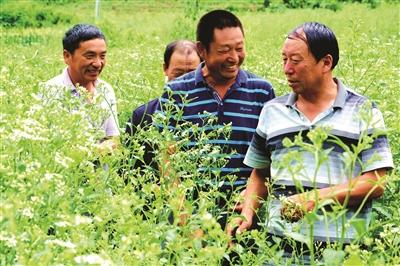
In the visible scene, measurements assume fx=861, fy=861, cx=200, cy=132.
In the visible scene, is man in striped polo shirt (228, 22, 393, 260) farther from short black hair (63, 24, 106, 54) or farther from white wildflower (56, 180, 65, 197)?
short black hair (63, 24, 106, 54)

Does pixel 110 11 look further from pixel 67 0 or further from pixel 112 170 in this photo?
pixel 112 170

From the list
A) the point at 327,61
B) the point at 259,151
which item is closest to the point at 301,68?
the point at 327,61

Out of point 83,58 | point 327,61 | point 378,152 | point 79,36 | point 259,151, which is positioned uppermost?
point 327,61

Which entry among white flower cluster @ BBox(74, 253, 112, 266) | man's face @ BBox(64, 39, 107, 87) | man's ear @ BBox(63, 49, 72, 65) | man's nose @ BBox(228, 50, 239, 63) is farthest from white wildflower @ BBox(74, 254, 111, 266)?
man's ear @ BBox(63, 49, 72, 65)

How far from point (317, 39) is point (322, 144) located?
19.7 inches

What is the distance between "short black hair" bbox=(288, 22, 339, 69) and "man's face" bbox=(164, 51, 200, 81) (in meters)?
1.52

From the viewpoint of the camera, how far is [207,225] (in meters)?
2.46

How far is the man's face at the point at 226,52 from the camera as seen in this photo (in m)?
4.27

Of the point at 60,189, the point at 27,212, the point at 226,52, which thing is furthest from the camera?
the point at 226,52

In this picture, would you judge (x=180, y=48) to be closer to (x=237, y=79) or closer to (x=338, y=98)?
(x=237, y=79)

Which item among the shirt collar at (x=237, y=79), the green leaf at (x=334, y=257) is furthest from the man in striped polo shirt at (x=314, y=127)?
the green leaf at (x=334, y=257)

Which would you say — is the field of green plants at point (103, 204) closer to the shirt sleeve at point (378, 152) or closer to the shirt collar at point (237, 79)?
the shirt sleeve at point (378, 152)

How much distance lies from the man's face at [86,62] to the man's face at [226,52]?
0.94m

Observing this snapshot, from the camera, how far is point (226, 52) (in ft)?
14.0
